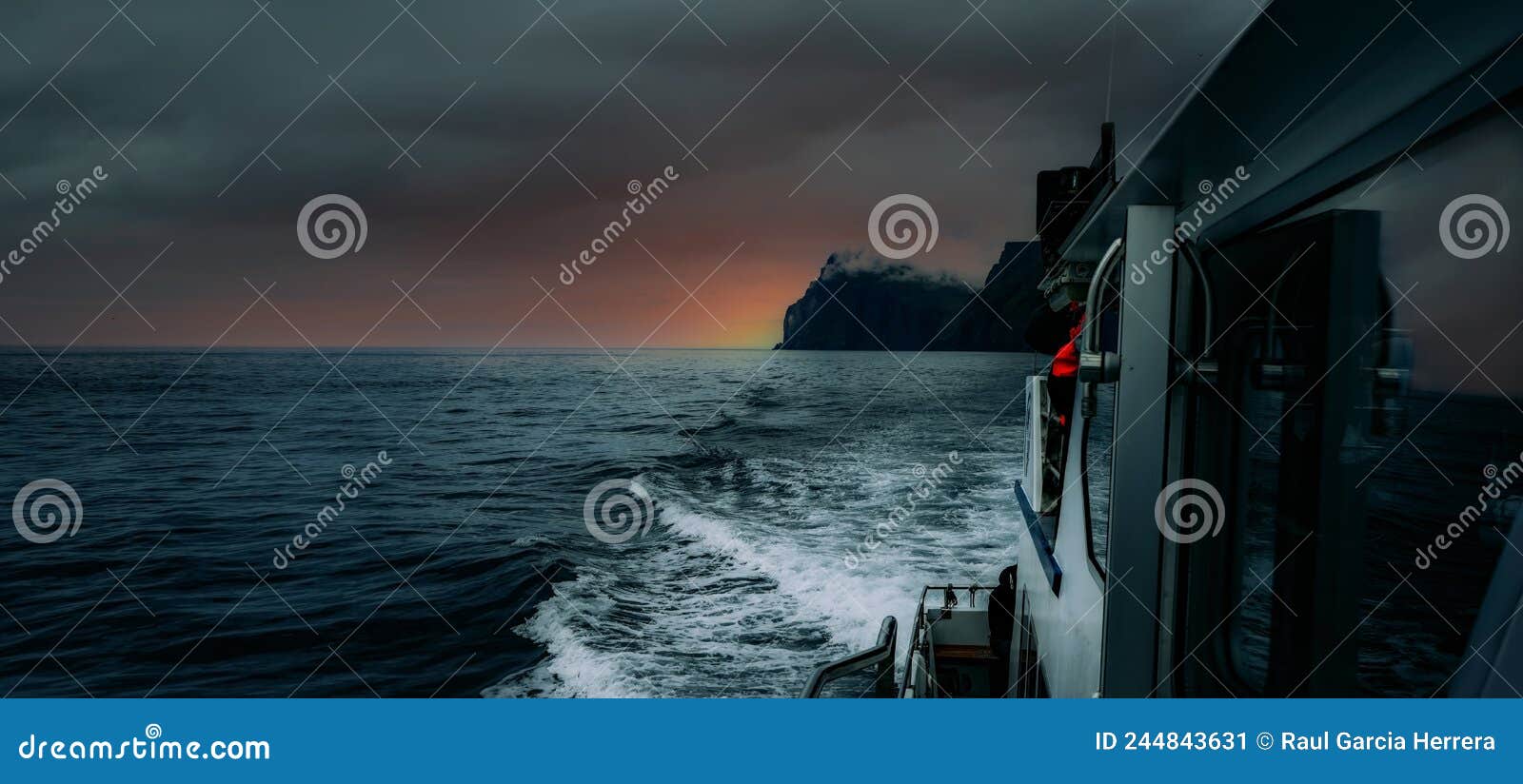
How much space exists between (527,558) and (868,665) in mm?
12731

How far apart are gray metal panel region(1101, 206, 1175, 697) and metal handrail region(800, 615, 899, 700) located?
1132 mm

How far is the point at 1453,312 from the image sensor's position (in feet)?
7.11

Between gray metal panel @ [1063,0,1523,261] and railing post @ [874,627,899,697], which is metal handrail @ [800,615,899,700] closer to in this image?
railing post @ [874,627,899,697]

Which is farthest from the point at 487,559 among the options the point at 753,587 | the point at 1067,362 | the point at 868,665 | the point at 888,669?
the point at 1067,362

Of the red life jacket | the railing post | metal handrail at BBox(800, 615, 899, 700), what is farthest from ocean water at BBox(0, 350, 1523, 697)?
the railing post

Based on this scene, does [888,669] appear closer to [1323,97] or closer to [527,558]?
[1323,97]

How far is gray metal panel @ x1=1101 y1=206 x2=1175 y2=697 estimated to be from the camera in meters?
2.50

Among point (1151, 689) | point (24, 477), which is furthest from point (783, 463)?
point (24, 477)

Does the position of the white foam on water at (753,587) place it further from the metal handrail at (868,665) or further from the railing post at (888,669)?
the metal handrail at (868,665)

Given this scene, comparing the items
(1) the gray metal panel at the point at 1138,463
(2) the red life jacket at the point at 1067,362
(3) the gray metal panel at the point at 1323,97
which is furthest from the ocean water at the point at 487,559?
Result: (3) the gray metal panel at the point at 1323,97

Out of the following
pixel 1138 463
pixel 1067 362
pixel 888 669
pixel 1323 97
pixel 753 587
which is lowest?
pixel 888 669

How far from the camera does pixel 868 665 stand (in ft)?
13.6

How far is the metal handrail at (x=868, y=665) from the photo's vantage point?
3.44 metres

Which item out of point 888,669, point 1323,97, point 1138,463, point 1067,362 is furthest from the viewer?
point 888,669
